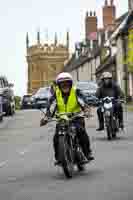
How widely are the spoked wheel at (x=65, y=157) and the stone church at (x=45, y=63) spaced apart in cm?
17654

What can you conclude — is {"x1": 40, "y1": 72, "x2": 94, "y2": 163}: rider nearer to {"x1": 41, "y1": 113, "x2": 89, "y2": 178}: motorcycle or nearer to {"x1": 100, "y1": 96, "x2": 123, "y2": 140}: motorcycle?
{"x1": 41, "y1": 113, "x2": 89, "y2": 178}: motorcycle

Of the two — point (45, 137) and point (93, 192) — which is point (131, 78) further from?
point (93, 192)

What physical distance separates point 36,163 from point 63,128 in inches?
121

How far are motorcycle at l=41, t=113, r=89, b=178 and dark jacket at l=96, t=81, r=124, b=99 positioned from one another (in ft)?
30.5

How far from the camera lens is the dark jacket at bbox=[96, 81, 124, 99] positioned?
77.5ft

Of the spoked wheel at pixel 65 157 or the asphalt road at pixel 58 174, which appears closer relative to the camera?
the asphalt road at pixel 58 174

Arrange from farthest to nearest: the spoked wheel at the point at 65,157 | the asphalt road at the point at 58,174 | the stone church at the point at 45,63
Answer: the stone church at the point at 45,63 → the spoked wheel at the point at 65,157 → the asphalt road at the point at 58,174

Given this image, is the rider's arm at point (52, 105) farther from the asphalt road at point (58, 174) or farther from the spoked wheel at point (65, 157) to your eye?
the asphalt road at point (58, 174)

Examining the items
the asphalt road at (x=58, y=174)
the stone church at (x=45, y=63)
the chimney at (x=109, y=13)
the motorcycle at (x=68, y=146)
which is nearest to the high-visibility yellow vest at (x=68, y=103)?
the motorcycle at (x=68, y=146)

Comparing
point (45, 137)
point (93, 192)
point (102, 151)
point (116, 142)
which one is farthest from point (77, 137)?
point (45, 137)

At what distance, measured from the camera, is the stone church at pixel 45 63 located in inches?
7534

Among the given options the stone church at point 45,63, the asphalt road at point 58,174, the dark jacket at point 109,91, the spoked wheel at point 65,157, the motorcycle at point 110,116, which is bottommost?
the asphalt road at point 58,174

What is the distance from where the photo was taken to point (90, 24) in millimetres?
117875

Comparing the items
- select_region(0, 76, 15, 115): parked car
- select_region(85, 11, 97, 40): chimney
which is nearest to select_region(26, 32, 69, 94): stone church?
select_region(85, 11, 97, 40): chimney
